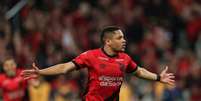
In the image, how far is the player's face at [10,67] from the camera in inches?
658

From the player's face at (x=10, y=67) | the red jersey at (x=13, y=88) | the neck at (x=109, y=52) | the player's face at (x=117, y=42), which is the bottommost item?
the red jersey at (x=13, y=88)

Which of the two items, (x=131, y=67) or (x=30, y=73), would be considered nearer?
(x=30, y=73)

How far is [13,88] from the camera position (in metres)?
Answer: 16.9

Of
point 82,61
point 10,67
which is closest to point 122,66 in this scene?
point 82,61

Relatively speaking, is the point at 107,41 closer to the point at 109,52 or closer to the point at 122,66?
the point at 109,52

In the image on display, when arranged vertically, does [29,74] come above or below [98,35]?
above

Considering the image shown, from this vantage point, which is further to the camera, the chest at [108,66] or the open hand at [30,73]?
the chest at [108,66]

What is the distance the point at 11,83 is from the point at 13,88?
10 cm

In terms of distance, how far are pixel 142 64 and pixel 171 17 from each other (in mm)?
2205

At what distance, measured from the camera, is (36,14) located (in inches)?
850

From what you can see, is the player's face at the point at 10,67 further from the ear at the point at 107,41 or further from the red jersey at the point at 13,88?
the ear at the point at 107,41

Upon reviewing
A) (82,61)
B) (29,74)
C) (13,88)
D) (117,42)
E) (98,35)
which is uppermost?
(117,42)

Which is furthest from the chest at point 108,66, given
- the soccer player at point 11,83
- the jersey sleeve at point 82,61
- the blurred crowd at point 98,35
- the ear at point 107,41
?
the blurred crowd at point 98,35

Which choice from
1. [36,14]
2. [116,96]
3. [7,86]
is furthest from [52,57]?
[116,96]
